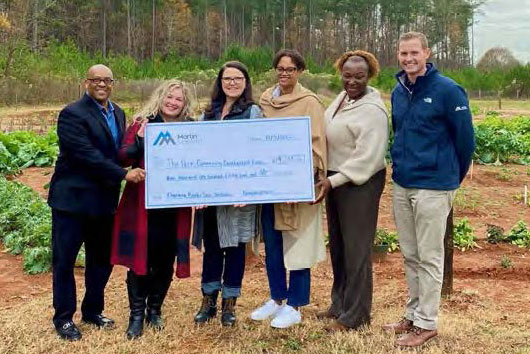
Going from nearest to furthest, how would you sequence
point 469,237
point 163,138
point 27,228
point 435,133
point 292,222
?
point 435,133, point 163,138, point 292,222, point 27,228, point 469,237

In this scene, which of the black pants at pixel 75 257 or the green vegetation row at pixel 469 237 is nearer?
the black pants at pixel 75 257

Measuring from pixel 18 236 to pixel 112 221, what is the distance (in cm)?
280

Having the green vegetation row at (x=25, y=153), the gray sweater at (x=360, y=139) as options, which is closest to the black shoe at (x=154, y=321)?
the gray sweater at (x=360, y=139)

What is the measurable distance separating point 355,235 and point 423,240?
424 mm

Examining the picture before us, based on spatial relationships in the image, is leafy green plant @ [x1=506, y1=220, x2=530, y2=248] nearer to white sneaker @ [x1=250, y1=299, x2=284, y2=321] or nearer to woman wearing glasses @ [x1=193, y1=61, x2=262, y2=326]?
white sneaker @ [x1=250, y1=299, x2=284, y2=321]

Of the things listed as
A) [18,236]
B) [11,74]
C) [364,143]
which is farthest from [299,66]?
[11,74]

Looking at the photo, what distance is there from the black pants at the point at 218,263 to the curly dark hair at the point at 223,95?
64 centimetres

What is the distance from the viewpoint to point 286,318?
4094 millimetres

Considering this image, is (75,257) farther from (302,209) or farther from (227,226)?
(302,209)

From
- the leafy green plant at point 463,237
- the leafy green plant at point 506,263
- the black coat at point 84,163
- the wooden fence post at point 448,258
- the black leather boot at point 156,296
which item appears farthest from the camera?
the leafy green plant at point 463,237

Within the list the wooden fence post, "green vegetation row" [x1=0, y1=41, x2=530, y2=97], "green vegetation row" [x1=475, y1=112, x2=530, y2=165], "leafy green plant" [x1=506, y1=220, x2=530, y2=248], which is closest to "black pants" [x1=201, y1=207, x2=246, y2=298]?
the wooden fence post

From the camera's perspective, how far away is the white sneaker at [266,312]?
4.25 m

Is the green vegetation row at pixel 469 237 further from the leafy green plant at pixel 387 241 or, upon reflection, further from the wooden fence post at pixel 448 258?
the wooden fence post at pixel 448 258

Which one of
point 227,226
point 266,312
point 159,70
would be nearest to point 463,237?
point 266,312
